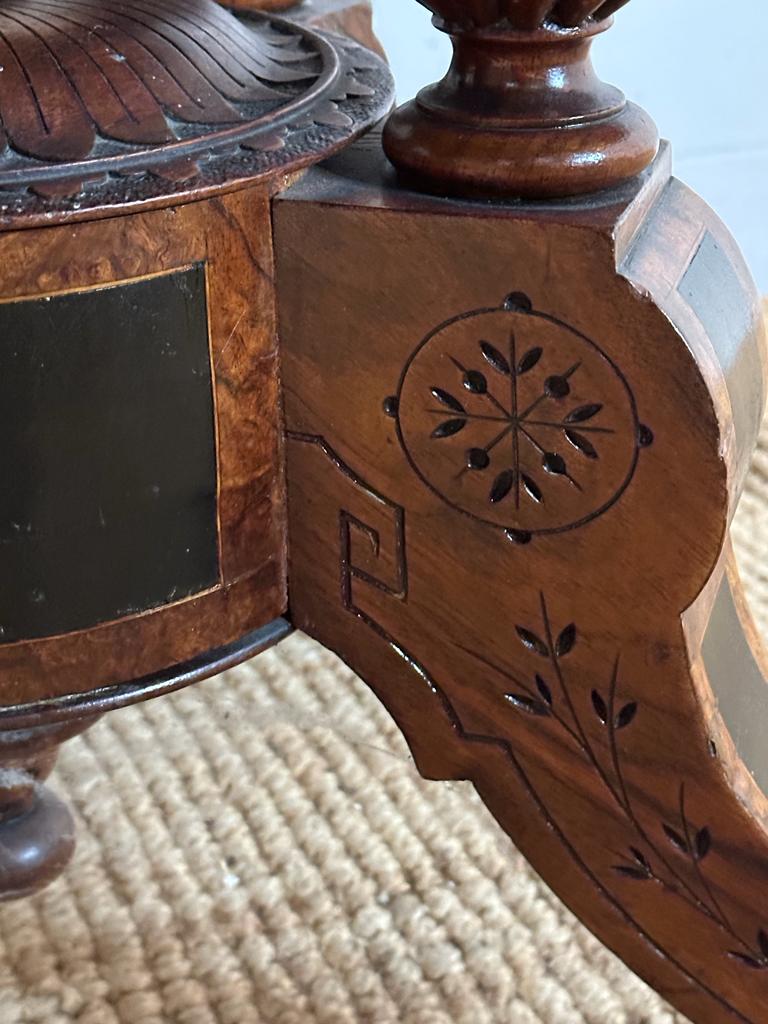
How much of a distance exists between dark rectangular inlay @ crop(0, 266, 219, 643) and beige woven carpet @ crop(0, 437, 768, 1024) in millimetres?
336

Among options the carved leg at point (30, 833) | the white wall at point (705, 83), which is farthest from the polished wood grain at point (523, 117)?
the white wall at point (705, 83)

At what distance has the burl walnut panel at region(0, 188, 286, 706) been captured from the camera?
1.55ft

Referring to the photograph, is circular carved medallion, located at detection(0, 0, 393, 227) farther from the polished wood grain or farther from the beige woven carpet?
the beige woven carpet

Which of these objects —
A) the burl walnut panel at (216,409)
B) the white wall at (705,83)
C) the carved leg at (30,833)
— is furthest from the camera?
the white wall at (705,83)

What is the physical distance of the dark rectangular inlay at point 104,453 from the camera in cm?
48

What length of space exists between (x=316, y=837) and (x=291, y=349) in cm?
44

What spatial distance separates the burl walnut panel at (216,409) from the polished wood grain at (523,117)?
0.21 feet

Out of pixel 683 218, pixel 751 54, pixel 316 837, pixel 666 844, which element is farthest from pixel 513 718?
pixel 751 54

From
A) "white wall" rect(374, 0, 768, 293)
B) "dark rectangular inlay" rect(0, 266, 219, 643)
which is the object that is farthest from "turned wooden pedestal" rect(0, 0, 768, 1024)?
"white wall" rect(374, 0, 768, 293)

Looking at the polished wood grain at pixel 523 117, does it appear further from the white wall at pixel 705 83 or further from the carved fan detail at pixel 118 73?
the white wall at pixel 705 83

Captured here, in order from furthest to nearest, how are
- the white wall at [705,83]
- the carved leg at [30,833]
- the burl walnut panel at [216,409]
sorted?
the white wall at [705,83] < the carved leg at [30,833] < the burl walnut panel at [216,409]

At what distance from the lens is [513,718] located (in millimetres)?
571

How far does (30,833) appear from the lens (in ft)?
2.62

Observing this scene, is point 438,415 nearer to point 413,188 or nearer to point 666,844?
point 413,188
